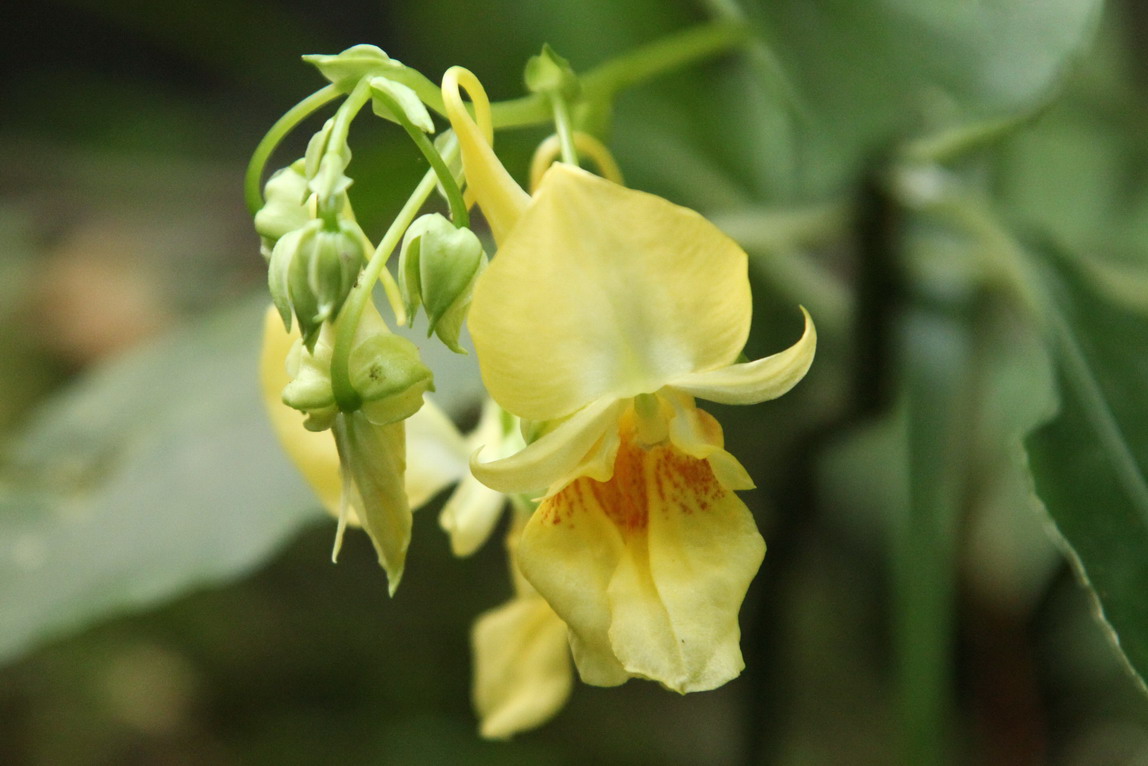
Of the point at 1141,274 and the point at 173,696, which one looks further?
the point at 173,696

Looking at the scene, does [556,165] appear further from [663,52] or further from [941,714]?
[941,714]

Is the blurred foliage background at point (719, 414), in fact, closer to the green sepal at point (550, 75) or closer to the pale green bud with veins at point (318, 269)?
the green sepal at point (550, 75)

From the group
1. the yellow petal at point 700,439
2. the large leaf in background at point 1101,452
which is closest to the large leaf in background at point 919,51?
the large leaf in background at point 1101,452

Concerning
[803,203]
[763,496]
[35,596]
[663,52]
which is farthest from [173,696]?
[663,52]

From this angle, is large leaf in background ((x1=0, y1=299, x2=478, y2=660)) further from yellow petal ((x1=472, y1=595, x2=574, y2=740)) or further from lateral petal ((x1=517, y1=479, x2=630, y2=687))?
lateral petal ((x1=517, y1=479, x2=630, y2=687))

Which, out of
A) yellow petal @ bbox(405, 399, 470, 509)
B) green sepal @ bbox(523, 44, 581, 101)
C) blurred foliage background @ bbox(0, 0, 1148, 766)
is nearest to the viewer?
green sepal @ bbox(523, 44, 581, 101)

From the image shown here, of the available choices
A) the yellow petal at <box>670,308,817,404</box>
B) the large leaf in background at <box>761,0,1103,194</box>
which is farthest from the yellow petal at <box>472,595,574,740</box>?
the large leaf in background at <box>761,0,1103,194</box>
